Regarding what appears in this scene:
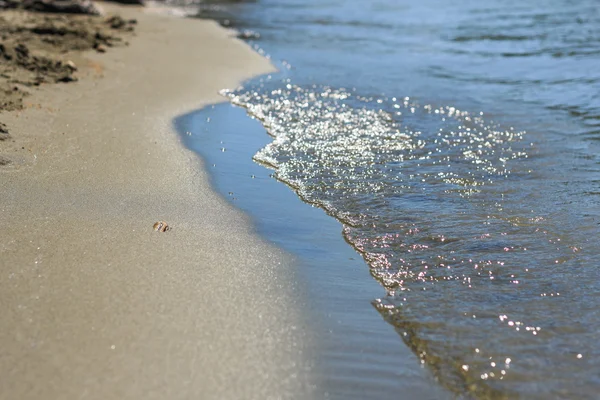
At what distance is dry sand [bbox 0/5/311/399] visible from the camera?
2771mm

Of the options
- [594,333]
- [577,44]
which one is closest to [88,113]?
[594,333]

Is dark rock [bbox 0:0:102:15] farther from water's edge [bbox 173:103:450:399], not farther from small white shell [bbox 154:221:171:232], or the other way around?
small white shell [bbox 154:221:171:232]

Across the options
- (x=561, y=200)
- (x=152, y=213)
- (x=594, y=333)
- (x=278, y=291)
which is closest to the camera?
(x=594, y=333)

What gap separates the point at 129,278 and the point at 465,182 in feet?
8.96

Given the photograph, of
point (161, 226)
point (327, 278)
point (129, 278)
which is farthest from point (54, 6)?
point (327, 278)

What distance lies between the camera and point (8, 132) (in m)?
5.23

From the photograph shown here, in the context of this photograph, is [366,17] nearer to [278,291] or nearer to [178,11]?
[178,11]

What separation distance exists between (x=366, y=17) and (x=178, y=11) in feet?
13.4

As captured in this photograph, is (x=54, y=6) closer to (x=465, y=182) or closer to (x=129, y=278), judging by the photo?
(x=465, y=182)

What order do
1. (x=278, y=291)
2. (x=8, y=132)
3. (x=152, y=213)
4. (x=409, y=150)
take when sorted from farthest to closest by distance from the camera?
1. (x=409, y=150)
2. (x=8, y=132)
3. (x=152, y=213)
4. (x=278, y=291)

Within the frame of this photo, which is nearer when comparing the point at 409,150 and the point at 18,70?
the point at 409,150

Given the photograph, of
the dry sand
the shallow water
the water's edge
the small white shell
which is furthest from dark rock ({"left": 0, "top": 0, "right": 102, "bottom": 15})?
the small white shell

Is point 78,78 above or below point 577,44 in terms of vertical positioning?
below

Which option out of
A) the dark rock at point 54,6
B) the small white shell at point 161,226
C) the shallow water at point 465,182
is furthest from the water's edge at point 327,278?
the dark rock at point 54,6
